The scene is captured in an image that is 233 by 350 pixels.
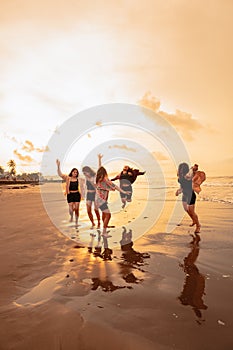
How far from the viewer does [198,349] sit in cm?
257

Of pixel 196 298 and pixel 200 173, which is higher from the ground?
pixel 200 173

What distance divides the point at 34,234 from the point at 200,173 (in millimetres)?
6389

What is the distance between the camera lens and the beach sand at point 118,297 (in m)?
2.75

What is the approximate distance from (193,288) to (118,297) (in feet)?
4.15

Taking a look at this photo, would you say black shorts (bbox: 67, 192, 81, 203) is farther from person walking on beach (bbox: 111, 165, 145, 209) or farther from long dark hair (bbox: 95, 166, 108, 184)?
person walking on beach (bbox: 111, 165, 145, 209)

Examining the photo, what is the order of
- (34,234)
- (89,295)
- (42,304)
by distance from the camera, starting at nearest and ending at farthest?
(42,304) → (89,295) → (34,234)

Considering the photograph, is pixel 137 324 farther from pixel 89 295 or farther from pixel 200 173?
pixel 200 173

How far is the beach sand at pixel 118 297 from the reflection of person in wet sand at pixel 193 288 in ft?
0.05

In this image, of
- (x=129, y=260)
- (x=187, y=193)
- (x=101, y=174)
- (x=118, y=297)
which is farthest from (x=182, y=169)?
(x=118, y=297)

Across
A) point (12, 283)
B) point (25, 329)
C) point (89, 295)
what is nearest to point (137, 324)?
point (89, 295)

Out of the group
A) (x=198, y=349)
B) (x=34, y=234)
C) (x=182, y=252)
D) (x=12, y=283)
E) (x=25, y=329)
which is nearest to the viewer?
(x=198, y=349)

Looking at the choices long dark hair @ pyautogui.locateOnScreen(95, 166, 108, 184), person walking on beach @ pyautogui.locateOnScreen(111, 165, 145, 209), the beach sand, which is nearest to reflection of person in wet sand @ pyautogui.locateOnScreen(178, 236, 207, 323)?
the beach sand

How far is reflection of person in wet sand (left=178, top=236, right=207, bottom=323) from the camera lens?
3.42m

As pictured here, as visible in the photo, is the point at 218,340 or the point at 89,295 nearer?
the point at 218,340
